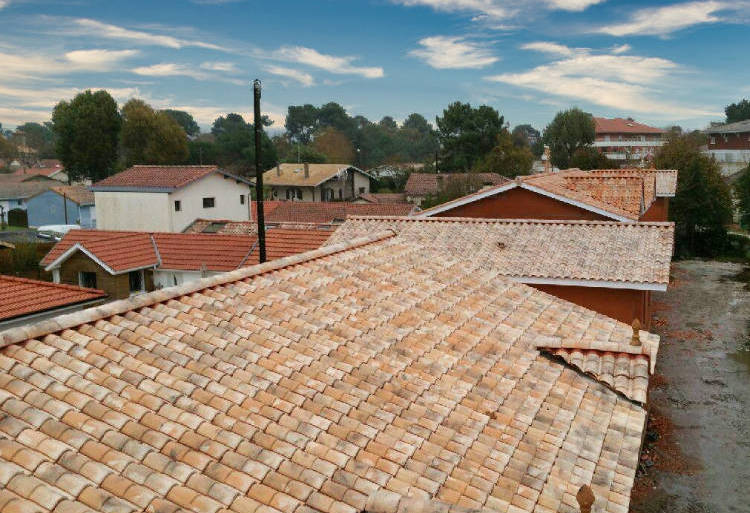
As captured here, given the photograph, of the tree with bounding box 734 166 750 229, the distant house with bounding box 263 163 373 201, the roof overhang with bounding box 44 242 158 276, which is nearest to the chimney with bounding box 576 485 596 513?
the roof overhang with bounding box 44 242 158 276

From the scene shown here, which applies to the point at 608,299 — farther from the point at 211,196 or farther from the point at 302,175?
the point at 302,175

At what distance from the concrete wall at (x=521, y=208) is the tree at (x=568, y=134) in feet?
143

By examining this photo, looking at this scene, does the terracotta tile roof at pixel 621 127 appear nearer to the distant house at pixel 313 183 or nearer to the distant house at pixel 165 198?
the distant house at pixel 313 183

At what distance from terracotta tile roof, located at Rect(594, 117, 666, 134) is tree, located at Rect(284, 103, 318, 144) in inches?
1893

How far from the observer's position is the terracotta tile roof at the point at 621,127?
88188mm

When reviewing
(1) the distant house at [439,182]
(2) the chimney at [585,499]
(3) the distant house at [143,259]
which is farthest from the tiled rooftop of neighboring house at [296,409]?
(1) the distant house at [439,182]

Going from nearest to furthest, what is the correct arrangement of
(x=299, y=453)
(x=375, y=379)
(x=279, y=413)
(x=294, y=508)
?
(x=294, y=508)
(x=299, y=453)
(x=279, y=413)
(x=375, y=379)

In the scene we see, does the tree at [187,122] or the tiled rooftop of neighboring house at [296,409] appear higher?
the tree at [187,122]

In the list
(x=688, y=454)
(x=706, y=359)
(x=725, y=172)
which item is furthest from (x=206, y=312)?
(x=725, y=172)

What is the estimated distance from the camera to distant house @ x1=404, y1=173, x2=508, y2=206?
45625mm

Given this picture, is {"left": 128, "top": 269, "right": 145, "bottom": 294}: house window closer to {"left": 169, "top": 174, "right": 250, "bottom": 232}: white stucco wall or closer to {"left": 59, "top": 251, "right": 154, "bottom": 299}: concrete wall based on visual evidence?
{"left": 59, "top": 251, "right": 154, "bottom": 299}: concrete wall

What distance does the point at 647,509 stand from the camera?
11070 mm

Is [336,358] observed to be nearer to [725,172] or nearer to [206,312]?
[206,312]

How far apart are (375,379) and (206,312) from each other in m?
2.01
